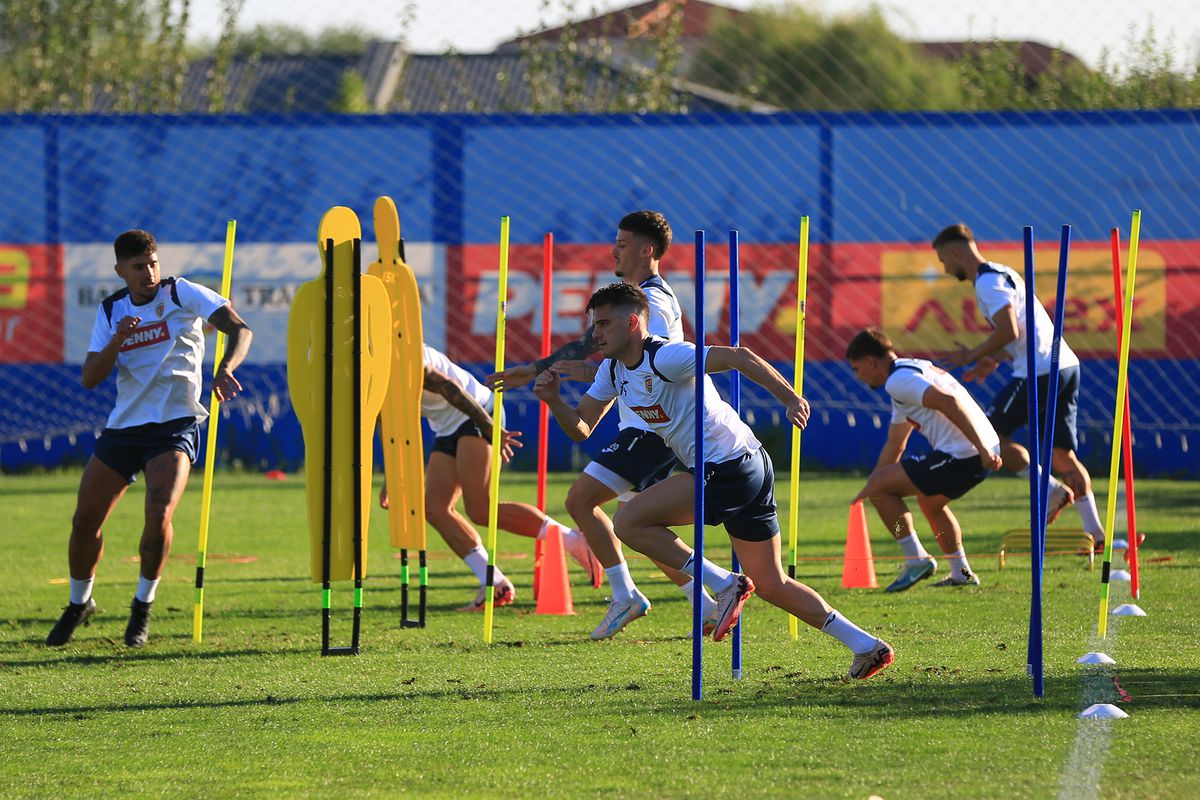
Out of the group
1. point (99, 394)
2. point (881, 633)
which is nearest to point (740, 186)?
point (99, 394)

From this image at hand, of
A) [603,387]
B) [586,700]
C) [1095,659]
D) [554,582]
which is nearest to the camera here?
[586,700]

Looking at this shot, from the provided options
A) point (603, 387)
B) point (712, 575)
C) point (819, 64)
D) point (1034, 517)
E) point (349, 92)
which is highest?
point (349, 92)

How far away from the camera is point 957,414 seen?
901cm

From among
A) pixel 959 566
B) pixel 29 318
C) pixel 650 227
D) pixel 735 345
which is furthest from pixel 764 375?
pixel 29 318

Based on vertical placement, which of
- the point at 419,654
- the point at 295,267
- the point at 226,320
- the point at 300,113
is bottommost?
the point at 419,654

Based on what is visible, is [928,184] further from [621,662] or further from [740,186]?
[621,662]

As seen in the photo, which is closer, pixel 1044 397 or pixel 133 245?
pixel 133 245

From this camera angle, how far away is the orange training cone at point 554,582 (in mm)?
8953

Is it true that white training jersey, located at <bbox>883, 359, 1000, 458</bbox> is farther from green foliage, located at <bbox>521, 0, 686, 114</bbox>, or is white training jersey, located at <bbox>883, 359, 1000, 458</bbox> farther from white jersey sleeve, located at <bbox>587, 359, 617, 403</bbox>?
green foliage, located at <bbox>521, 0, 686, 114</bbox>

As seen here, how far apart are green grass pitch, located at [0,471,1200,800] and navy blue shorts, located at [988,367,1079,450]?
817 mm

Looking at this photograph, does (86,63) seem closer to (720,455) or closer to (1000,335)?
(1000,335)

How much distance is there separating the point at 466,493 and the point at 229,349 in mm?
2081

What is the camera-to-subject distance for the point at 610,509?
569 inches

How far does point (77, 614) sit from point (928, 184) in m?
11.6
